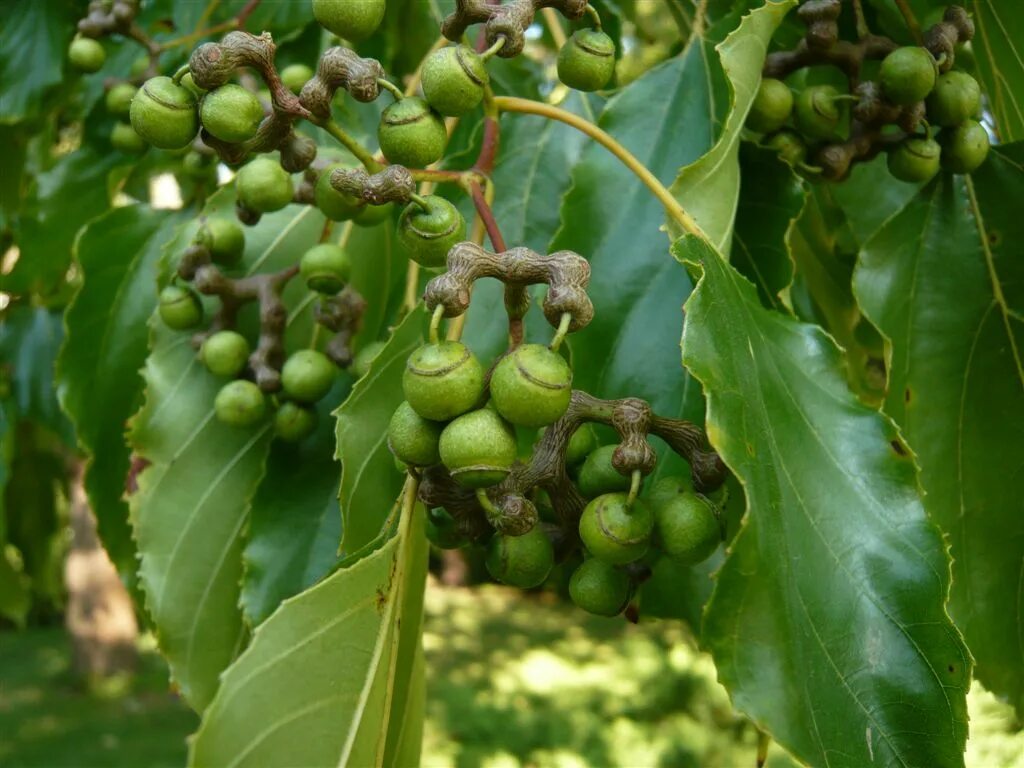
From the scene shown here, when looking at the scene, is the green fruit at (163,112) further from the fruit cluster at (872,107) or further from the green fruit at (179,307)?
the fruit cluster at (872,107)

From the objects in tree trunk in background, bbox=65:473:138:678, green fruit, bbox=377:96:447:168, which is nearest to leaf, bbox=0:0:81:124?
green fruit, bbox=377:96:447:168

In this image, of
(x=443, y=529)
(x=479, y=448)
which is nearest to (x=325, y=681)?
(x=443, y=529)

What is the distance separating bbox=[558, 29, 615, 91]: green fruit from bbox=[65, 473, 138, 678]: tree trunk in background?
6.86 meters

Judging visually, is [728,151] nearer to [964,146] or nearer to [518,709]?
[964,146]

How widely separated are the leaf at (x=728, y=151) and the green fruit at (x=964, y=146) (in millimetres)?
243

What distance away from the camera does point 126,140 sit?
138 centimetres

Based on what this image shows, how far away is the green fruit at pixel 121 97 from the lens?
4.40ft

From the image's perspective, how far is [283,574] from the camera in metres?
1.03

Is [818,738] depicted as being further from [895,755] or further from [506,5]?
[506,5]

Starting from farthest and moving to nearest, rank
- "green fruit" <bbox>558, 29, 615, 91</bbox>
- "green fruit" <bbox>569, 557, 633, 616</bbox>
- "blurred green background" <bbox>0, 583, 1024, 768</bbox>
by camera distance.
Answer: "blurred green background" <bbox>0, 583, 1024, 768</bbox> → "green fruit" <bbox>558, 29, 615, 91</bbox> → "green fruit" <bbox>569, 557, 633, 616</bbox>

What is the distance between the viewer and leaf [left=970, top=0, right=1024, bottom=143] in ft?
3.54

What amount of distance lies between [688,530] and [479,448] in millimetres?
167

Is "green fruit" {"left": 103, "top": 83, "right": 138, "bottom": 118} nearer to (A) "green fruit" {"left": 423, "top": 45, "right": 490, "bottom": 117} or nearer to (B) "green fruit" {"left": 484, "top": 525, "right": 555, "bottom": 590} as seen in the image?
(A) "green fruit" {"left": 423, "top": 45, "right": 490, "bottom": 117}

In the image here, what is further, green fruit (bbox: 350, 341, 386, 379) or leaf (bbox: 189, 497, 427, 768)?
green fruit (bbox: 350, 341, 386, 379)
